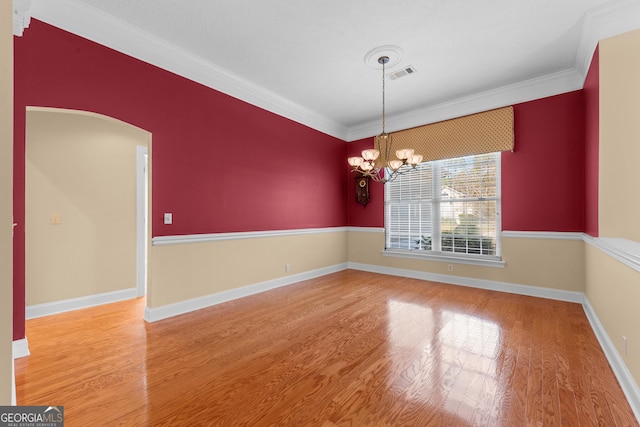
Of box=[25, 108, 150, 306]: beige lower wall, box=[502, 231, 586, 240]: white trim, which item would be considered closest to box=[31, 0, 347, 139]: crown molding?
box=[25, 108, 150, 306]: beige lower wall

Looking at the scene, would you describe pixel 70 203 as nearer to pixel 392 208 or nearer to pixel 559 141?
pixel 392 208

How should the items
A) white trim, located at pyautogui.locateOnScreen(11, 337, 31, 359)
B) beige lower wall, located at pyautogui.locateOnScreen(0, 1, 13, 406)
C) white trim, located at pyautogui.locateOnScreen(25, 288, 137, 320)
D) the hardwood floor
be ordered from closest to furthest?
beige lower wall, located at pyautogui.locateOnScreen(0, 1, 13, 406) < the hardwood floor < white trim, located at pyautogui.locateOnScreen(11, 337, 31, 359) < white trim, located at pyautogui.locateOnScreen(25, 288, 137, 320)

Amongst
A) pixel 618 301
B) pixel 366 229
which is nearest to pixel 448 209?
pixel 366 229

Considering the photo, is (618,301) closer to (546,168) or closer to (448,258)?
(546,168)

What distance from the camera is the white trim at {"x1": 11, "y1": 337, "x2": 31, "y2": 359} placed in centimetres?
223

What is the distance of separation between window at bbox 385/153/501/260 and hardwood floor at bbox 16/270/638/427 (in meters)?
1.37

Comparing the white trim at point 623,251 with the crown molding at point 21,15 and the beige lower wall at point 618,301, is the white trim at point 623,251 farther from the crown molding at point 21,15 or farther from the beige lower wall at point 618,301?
the crown molding at point 21,15

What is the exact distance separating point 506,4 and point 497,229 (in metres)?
3.06

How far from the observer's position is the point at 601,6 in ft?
8.42

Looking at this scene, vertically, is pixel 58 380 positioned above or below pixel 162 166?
below

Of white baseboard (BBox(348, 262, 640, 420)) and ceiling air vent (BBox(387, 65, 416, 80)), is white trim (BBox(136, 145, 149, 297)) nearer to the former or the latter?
ceiling air vent (BBox(387, 65, 416, 80))

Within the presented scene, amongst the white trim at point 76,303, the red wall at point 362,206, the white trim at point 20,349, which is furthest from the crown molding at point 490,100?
the white trim at point 20,349

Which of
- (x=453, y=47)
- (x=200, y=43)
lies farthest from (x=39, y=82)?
(x=453, y=47)

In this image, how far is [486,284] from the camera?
4.39m
